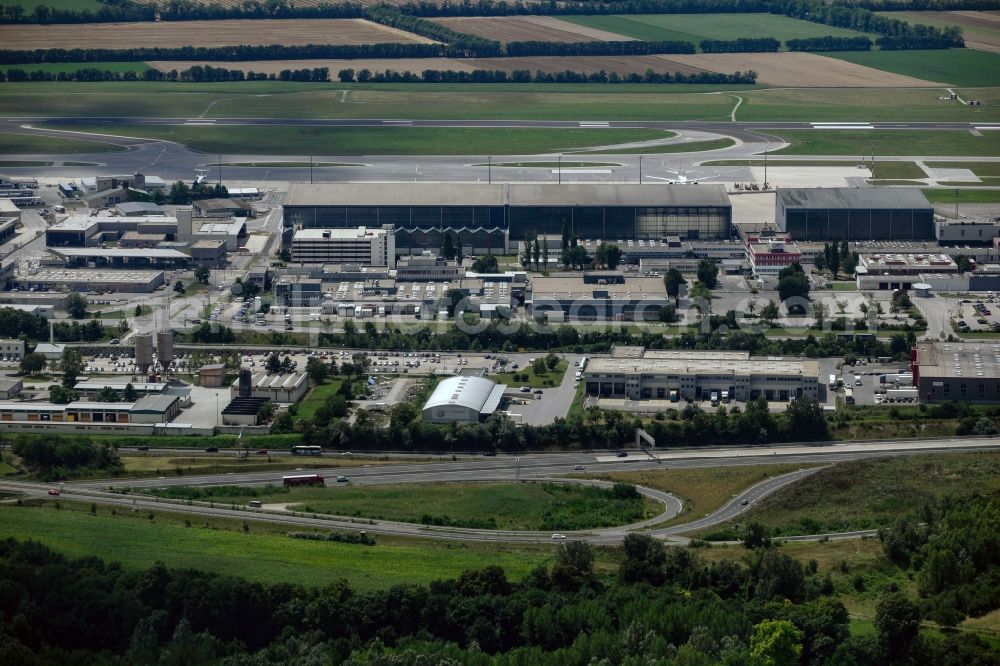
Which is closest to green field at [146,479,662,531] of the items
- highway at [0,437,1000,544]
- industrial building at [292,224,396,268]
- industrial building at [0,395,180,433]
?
highway at [0,437,1000,544]

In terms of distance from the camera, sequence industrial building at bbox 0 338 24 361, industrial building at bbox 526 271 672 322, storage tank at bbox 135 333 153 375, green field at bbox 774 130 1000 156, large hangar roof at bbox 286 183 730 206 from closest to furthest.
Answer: storage tank at bbox 135 333 153 375, industrial building at bbox 0 338 24 361, industrial building at bbox 526 271 672 322, large hangar roof at bbox 286 183 730 206, green field at bbox 774 130 1000 156

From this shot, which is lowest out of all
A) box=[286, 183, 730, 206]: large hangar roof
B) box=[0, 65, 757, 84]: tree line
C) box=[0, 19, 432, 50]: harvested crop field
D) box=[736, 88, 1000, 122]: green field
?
box=[286, 183, 730, 206]: large hangar roof

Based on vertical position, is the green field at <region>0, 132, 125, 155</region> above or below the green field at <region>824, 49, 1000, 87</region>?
below

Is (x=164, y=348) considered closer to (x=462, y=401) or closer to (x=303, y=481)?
(x=462, y=401)

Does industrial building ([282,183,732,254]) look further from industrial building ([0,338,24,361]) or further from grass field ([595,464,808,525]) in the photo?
grass field ([595,464,808,525])

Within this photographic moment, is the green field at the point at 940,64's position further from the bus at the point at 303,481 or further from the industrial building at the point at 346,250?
the bus at the point at 303,481

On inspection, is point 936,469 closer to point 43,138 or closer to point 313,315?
point 313,315
